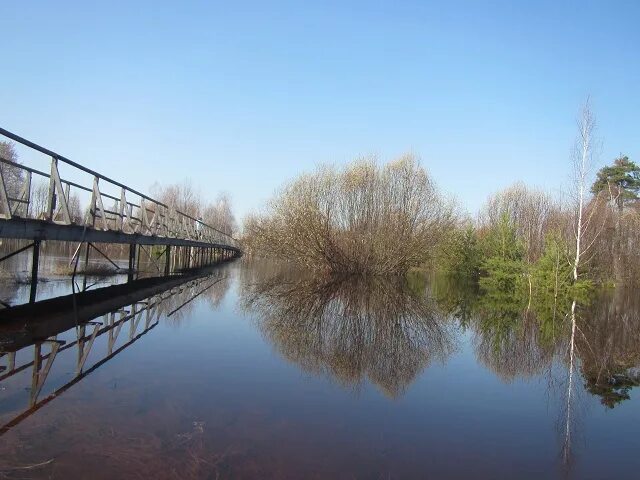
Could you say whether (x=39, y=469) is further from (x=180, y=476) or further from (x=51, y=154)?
(x=51, y=154)

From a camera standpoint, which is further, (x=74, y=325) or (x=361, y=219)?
(x=361, y=219)

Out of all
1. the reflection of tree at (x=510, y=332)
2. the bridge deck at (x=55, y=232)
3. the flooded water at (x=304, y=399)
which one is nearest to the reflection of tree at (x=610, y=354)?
the flooded water at (x=304, y=399)

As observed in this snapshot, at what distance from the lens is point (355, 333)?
9703 mm

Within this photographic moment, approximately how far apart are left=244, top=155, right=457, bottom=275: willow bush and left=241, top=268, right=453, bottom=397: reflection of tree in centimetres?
859

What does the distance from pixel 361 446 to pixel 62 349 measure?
4384mm

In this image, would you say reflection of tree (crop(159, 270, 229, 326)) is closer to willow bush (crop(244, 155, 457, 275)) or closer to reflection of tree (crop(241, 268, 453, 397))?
reflection of tree (crop(241, 268, 453, 397))

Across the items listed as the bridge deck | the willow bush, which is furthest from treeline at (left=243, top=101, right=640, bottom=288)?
the bridge deck

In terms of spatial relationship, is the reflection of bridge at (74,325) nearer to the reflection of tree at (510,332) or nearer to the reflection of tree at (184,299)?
the reflection of tree at (184,299)

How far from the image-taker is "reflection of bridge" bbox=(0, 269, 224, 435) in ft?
17.5

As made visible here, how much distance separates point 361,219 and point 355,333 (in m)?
17.8

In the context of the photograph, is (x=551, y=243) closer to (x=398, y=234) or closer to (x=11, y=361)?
(x=398, y=234)

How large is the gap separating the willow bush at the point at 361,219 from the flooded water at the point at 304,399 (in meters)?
14.4

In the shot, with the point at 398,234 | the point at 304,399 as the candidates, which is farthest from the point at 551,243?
the point at 304,399

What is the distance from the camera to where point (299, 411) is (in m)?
4.98
